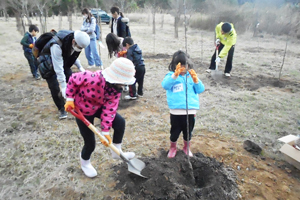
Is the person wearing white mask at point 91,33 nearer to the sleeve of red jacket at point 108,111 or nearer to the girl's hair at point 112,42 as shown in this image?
the girl's hair at point 112,42

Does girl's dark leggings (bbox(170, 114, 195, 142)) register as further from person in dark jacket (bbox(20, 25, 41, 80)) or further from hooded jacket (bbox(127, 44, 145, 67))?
person in dark jacket (bbox(20, 25, 41, 80))

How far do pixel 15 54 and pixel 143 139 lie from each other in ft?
25.4

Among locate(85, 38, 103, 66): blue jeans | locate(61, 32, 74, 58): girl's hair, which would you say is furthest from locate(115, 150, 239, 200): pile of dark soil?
locate(85, 38, 103, 66): blue jeans

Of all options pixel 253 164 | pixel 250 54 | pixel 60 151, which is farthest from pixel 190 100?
pixel 250 54

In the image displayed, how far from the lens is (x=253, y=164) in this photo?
259 centimetres

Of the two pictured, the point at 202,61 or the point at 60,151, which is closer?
the point at 60,151

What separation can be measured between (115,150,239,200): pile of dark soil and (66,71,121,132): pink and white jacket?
0.68 m

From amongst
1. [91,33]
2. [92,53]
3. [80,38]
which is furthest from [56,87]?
[92,53]

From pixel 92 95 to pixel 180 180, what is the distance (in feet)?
4.12

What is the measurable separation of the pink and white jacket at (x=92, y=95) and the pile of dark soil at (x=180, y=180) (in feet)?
2.23

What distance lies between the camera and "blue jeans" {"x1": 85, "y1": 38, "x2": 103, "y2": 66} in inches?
237

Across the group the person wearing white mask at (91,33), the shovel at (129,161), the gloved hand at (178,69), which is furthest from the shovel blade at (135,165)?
the person wearing white mask at (91,33)

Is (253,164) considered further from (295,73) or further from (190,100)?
(295,73)

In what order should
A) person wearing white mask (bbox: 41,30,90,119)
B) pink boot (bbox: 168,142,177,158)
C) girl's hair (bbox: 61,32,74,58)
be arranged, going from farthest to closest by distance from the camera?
girl's hair (bbox: 61,32,74,58)
person wearing white mask (bbox: 41,30,90,119)
pink boot (bbox: 168,142,177,158)
